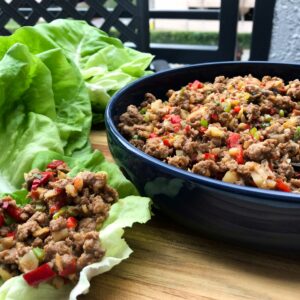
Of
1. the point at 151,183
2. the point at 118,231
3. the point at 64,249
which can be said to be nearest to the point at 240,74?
the point at 151,183

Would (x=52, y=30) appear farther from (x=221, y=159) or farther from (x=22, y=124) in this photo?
(x=221, y=159)

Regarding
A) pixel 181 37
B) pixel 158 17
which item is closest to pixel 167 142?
pixel 158 17

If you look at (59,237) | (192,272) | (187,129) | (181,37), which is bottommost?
(181,37)

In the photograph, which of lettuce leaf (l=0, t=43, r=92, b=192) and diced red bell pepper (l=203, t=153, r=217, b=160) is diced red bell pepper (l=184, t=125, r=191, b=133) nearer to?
diced red bell pepper (l=203, t=153, r=217, b=160)

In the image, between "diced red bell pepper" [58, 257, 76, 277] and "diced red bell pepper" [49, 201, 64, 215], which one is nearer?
"diced red bell pepper" [58, 257, 76, 277]

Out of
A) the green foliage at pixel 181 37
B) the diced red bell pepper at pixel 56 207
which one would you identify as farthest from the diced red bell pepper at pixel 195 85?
the green foliage at pixel 181 37

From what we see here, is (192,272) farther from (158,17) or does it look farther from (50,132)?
(158,17)

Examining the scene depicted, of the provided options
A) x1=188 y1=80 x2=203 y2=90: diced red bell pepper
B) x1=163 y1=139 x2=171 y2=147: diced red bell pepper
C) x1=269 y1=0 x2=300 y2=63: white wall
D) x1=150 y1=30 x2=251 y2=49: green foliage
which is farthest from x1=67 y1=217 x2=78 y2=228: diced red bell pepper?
x1=150 y1=30 x2=251 y2=49: green foliage
